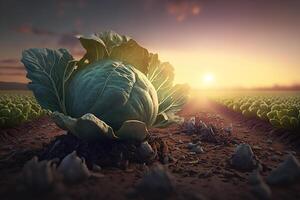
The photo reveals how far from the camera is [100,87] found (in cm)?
427

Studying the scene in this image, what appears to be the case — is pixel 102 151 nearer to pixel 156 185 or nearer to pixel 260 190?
pixel 156 185

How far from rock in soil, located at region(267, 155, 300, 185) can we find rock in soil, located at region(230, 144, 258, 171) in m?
0.67

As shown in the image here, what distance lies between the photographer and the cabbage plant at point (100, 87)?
4188 millimetres

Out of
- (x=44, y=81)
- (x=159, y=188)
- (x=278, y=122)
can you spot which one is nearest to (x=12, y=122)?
(x=44, y=81)

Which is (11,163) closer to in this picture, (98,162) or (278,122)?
(98,162)

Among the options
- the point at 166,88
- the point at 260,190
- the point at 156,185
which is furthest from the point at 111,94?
the point at 260,190

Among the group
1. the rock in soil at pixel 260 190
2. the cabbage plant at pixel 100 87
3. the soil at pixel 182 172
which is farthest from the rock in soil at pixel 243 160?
the cabbage plant at pixel 100 87

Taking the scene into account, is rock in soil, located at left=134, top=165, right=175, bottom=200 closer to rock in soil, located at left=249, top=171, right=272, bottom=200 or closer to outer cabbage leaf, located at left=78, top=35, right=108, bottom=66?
rock in soil, located at left=249, top=171, right=272, bottom=200

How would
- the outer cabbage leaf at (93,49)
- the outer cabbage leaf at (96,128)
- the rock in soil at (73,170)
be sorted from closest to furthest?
the rock in soil at (73,170) < the outer cabbage leaf at (96,128) < the outer cabbage leaf at (93,49)

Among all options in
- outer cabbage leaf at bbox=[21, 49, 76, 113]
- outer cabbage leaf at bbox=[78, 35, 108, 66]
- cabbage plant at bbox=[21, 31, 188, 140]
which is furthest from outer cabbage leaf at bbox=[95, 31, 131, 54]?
outer cabbage leaf at bbox=[21, 49, 76, 113]

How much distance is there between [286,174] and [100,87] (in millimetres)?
2447

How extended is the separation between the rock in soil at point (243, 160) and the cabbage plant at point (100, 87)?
3.73 ft

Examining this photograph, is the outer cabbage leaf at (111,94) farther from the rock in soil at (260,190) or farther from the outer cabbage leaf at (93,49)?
the rock in soil at (260,190)

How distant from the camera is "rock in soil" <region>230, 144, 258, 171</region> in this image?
436 cm
